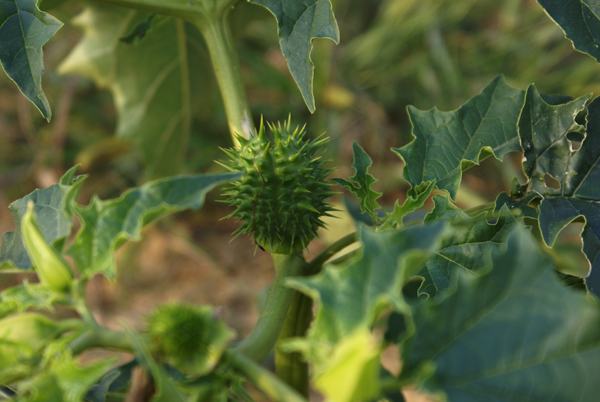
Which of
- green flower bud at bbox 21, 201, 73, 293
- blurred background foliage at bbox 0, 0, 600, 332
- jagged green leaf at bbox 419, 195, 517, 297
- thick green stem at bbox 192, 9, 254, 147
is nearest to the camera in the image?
green flower bud at bbox 21, 201, 73, 293

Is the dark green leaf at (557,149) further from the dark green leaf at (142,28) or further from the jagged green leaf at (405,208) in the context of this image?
the dark green leaf at (142,28)

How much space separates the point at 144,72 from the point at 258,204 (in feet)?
3.16

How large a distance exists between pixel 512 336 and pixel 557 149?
0.55 metres

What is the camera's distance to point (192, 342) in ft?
1.73

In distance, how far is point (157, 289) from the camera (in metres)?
2.83

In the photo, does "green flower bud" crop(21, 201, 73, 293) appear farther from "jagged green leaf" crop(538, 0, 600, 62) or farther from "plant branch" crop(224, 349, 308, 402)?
"jagged green leaf" crop(538, 0, 600, 62)

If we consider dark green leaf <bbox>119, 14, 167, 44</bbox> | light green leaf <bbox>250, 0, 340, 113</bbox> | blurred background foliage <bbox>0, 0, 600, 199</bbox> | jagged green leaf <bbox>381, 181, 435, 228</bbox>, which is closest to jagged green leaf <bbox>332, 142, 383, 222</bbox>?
jagged green leaf <bbox>381, 181, 435, 228</bbox>

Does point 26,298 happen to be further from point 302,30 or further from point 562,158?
point 562,158

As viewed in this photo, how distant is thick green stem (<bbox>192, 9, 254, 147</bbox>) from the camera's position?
96cm

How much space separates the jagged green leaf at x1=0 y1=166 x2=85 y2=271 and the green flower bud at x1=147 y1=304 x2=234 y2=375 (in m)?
0.17

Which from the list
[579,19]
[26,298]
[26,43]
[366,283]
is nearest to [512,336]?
[366,283]

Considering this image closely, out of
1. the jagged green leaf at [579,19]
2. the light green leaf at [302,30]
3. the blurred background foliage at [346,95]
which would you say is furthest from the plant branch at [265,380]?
the blurred background foliage at [346,95]

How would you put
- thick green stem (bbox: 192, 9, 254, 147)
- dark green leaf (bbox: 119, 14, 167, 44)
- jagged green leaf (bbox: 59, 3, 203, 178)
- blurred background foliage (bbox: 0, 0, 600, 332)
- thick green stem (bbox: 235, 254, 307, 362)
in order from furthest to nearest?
blurred background foliage (bbox: 0, 0, 600, 332) < jagged green leaf (bbox: 59, 3, 203, 178) < dark green leaf (bbox: 119, 14, 167, 44) < thick green stem (bbox: 192, 9, 254, 147) < thick green stem (bbox: 235, 254, 307, 362)

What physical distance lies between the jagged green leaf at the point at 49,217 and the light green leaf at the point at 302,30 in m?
0.38
